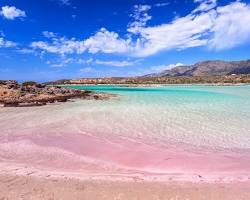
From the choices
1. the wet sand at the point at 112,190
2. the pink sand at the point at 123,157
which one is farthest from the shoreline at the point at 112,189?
the pink sand at the point at 123,157

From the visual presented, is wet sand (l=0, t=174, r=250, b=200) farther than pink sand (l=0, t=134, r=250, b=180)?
No

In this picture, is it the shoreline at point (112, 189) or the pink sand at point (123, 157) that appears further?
the pink sand at point (123, 157)

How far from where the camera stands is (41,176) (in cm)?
647

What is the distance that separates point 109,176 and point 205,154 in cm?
366

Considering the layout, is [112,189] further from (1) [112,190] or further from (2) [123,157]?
(2) [123,157]

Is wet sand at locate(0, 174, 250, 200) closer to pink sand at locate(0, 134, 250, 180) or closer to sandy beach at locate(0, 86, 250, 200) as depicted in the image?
sandy beach at locate(0, 86, 250, 200)

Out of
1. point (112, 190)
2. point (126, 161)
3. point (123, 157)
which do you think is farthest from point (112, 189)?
point (123, 157)

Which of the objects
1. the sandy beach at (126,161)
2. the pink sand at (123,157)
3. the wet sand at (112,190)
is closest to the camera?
the wet sand at (112,190)

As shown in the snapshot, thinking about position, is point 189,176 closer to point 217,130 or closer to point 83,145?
point 83,145

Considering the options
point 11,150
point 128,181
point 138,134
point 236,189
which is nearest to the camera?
point 236,189

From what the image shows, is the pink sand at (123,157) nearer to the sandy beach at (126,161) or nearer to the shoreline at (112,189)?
the sandy beach at (126,161)

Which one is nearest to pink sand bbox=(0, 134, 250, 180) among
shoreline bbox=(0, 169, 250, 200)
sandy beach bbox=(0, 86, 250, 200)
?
sandy beach bbox=(0, 86, 250, 200)

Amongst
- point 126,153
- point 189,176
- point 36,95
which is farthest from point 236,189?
point 36,95

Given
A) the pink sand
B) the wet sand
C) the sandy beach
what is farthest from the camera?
the pink sand
